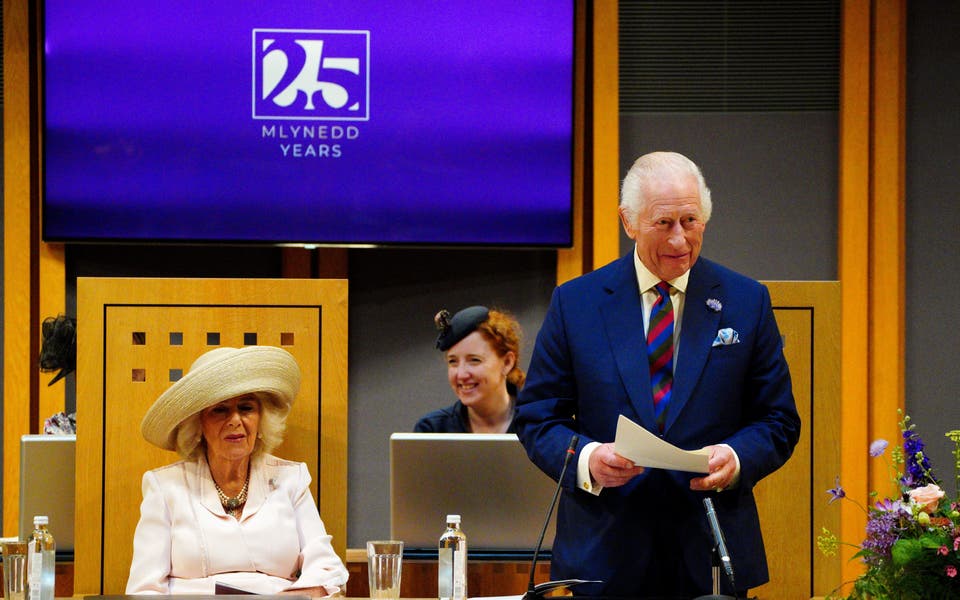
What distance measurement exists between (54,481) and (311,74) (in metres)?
2.38

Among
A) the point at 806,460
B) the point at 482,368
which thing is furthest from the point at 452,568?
the point at 482,368

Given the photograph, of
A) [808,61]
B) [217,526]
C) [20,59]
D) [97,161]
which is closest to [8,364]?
[97,161]

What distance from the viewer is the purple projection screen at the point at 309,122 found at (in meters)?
4.80

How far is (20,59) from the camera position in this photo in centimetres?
488

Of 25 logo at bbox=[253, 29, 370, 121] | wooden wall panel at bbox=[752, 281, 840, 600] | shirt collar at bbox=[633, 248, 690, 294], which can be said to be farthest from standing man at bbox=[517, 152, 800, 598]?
25 logo at bbox=[253, 29, 370, 121]

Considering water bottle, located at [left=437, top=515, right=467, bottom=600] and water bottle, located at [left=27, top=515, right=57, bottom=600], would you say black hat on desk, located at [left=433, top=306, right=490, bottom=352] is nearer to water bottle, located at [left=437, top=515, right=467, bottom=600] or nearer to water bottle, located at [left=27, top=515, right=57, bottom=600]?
water bottle, located at [left=437, top=515, right=467, bottom=600]

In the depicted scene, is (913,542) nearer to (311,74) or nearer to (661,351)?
(661,351)

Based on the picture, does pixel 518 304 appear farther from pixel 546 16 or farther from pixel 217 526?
pixel 217 526

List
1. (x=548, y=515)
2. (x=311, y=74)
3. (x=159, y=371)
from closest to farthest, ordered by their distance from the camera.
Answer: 1. (x=548, y=515)
2. (x=159, y=371)
3. (x=311, y=74)

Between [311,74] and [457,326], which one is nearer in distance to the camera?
[457,326]

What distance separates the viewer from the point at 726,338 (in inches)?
84.5

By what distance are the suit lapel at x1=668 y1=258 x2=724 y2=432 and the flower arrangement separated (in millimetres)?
465

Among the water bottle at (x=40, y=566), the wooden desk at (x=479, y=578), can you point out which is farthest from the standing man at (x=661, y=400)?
the water bottle at (x=40, y=566)

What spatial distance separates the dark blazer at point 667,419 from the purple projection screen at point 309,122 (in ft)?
8.83
